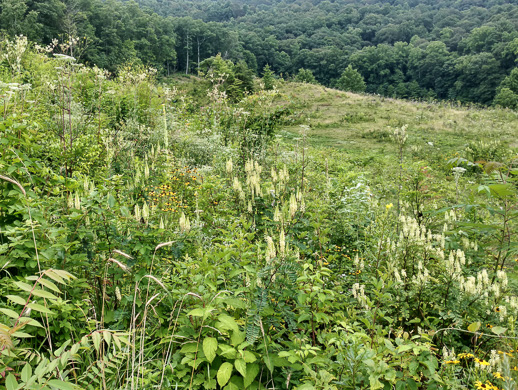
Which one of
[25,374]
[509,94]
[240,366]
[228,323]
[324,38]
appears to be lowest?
[240,366]

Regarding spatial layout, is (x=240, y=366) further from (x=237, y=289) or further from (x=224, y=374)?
(x=237, y=289)

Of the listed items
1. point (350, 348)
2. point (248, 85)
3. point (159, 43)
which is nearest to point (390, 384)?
point (350, 348)

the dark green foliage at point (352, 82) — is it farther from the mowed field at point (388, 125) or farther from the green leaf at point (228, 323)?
the green leaf at point (228, 323)

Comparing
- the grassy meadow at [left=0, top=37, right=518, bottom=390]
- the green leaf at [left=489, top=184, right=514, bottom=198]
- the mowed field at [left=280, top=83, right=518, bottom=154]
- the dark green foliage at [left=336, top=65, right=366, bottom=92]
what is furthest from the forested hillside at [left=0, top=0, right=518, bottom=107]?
the green leaf at [left=489, top=184, right=514, bottom=198]

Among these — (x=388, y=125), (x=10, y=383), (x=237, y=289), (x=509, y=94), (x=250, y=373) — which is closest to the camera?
(x=10, y=383)

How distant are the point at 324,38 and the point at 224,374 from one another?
118627mm

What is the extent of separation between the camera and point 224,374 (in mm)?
1765

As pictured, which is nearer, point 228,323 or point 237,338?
point 228,323

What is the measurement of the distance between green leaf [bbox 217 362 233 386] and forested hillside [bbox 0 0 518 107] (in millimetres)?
40491

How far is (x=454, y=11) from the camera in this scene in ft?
327

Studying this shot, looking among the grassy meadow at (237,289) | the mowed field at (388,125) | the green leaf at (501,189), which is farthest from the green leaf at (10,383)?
the mowed field at (388,125)

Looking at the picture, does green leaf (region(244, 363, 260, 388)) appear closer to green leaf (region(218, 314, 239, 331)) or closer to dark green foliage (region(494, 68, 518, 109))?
green leaf (region(218, 314, 239, 331))

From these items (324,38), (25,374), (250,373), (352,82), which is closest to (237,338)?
(250,373)

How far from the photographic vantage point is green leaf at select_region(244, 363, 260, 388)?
5.97 feet
